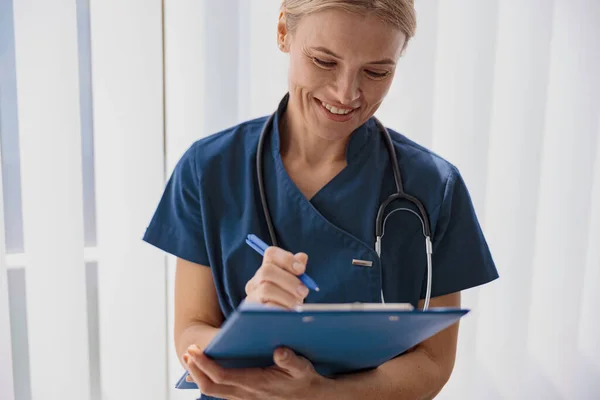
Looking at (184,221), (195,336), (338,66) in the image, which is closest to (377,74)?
(338,66)

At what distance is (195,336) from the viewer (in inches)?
41.5

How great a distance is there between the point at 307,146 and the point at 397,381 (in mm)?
435

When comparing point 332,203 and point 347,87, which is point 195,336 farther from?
point 347,87

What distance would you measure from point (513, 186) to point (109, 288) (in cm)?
103

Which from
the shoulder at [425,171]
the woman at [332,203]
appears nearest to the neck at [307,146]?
the woman at [332,203]

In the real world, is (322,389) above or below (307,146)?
below

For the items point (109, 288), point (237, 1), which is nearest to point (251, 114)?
point (237, 1)

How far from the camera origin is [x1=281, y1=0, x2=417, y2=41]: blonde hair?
93cm

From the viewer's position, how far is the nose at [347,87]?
0.97m

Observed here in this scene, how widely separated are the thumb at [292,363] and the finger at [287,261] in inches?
4.1

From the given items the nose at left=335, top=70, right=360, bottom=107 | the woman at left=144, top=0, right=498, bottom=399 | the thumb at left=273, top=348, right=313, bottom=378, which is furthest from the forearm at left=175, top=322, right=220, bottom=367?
the nose at left=335, top=70, right=360, bottom=107

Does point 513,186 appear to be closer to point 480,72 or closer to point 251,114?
point 480,72

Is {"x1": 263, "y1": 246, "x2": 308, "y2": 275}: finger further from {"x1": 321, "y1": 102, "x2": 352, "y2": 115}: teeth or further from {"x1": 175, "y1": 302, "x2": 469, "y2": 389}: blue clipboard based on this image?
{"x1": 321, "y1": 102, "x2": 352, "y2": 115}: teeth

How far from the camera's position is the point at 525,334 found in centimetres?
165
